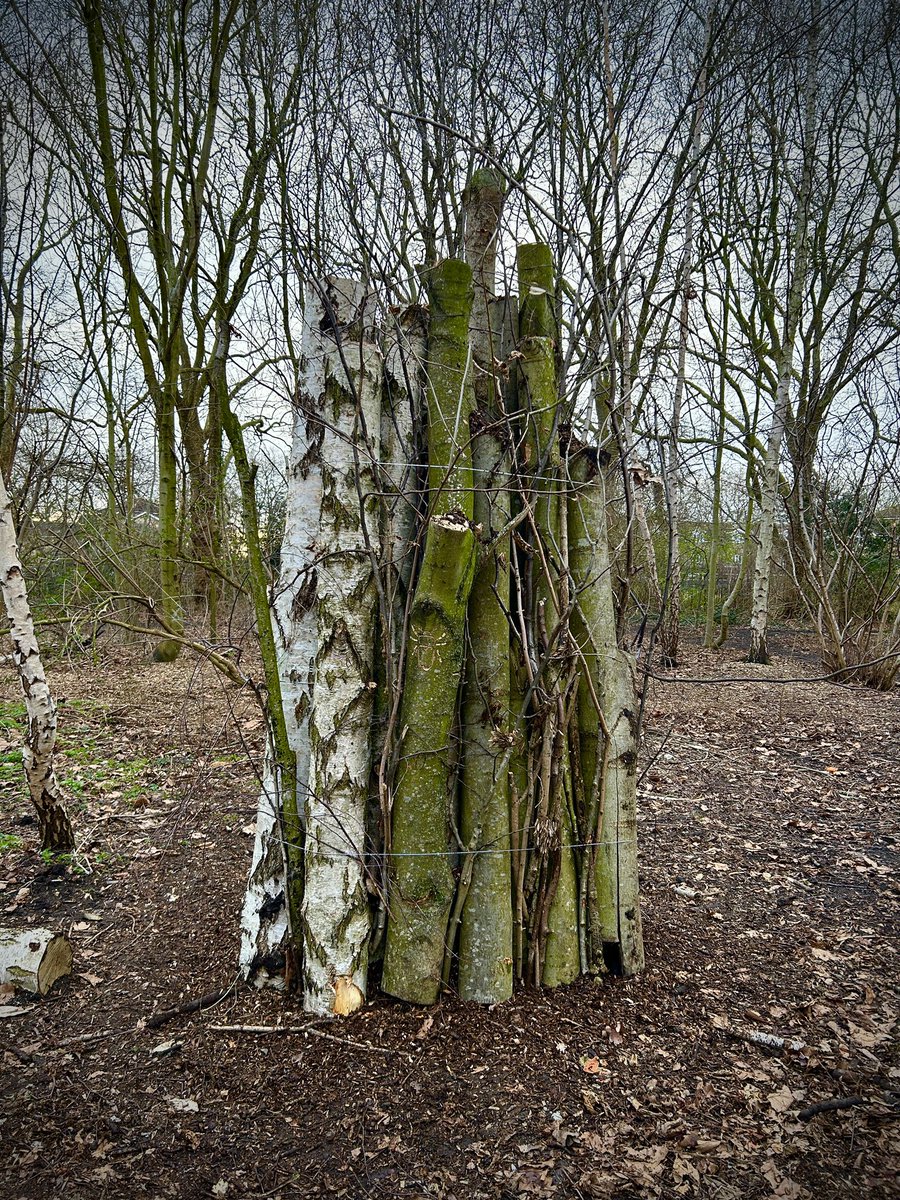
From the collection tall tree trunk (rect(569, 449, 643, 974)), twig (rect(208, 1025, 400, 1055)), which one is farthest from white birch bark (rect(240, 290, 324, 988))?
tall tree trunk (rect(569, 449, 643, 974))

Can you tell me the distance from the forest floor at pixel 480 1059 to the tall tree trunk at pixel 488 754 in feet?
0.64

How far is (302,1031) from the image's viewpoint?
7.54 feet

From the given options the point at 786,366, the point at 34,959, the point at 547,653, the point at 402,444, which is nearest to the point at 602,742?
the point at 547,653

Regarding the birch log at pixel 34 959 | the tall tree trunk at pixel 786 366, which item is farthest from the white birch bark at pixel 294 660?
the tall tree trunk at pixel 786 366

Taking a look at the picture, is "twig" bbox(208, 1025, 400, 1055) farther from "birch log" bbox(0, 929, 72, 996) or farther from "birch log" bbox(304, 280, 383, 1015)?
"birch log" bbox(0, 929, 72, 996)

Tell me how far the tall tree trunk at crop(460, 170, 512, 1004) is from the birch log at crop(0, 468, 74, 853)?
90.1 inches

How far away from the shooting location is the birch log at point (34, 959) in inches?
103

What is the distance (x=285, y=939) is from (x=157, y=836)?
193cm

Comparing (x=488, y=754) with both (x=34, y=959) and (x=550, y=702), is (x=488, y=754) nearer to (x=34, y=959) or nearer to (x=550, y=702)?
(x=550, y=702)

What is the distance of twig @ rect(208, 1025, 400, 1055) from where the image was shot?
2.21 metres

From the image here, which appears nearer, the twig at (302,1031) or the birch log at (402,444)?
the twig at (302,1031)

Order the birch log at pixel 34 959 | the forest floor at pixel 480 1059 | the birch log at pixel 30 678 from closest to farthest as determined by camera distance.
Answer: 1. the forest floor at pixel 480 1059
2. the birch log at pixel 34 959
3. the birch log at pixel 30 678

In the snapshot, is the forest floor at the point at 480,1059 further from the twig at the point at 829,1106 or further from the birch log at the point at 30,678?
the birch log at the point at 30,678

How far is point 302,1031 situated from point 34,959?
1208 mm
